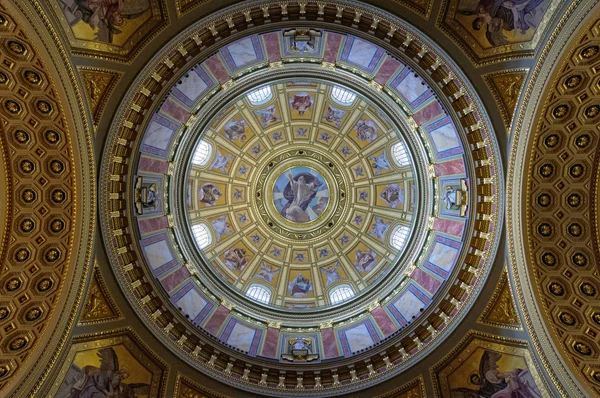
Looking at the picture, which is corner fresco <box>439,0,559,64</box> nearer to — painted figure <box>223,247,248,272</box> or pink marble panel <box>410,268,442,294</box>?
pink marble panel <box>410,268,442,294</box>

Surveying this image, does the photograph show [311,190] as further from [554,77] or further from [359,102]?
[554,77]

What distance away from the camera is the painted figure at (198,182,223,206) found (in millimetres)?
28312

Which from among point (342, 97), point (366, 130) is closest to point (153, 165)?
point (342, 97)

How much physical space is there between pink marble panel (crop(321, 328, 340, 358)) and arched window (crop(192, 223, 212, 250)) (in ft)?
29.8

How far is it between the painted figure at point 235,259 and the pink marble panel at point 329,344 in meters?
8.13

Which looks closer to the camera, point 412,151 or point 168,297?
point 168,297

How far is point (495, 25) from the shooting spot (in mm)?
15883

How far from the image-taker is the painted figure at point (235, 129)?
28516mm

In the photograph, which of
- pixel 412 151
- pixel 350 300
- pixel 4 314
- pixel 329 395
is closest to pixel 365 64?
pixel 412 151

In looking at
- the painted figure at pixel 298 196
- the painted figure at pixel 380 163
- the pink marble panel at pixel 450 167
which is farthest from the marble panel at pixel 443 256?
the painted figure at pixel 298 196

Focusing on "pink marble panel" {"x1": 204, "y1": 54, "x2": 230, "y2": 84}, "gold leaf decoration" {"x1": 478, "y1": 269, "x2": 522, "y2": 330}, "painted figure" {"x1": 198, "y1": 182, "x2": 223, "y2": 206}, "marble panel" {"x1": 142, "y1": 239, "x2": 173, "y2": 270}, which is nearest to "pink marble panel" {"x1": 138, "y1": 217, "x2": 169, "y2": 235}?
"marble panel" {"x1": 142, "y1": 239, "x2": 173, "y2": 270}

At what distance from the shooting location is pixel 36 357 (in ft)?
53.4

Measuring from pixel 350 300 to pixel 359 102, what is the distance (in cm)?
1196

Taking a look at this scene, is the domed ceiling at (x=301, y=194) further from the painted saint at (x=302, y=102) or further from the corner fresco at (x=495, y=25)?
the corner fresco at (x=495, y=25)
